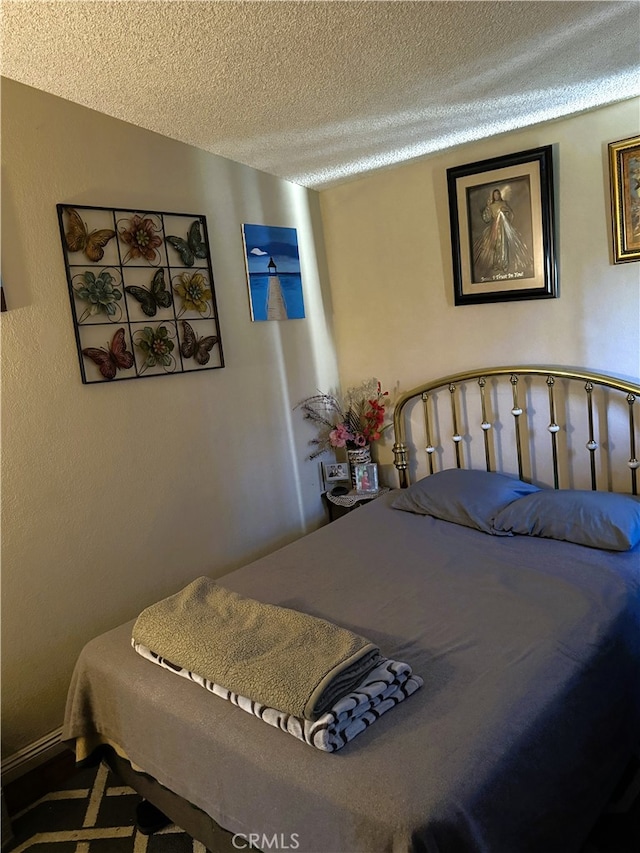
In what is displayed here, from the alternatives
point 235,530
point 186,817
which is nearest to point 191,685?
point 186,817

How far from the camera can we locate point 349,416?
3387 millimetres

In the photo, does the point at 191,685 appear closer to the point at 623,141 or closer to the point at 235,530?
the point at 235,530

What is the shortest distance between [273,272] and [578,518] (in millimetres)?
1848

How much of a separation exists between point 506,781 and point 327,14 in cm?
209

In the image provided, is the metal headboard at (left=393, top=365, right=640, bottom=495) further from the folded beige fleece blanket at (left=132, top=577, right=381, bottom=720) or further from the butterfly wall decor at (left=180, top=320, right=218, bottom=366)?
the folded beige fleece blanket at (left=132, top=577, right=381, bottom=720)

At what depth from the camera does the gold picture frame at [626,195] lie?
7.87 feet

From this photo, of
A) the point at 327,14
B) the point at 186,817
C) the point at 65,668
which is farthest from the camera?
the point at 65,668

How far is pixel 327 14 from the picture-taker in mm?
1836

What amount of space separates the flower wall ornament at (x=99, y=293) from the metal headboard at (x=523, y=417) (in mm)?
1538

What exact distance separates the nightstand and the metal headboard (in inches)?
7.1

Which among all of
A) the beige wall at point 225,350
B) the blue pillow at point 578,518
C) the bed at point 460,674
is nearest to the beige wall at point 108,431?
the beige wall at point 225,350

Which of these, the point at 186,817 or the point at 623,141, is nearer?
the point at 186,817

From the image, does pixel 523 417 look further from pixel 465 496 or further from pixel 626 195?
Result: pixel 626 195

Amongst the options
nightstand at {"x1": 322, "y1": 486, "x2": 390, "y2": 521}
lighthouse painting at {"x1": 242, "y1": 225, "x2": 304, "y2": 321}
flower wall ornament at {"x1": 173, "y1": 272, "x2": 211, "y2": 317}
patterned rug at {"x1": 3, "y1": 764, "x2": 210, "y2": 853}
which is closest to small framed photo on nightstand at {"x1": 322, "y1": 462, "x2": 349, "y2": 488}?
nightstand at {"x1": 322, "y1": 486, "x2": 390, "y2": 521}
